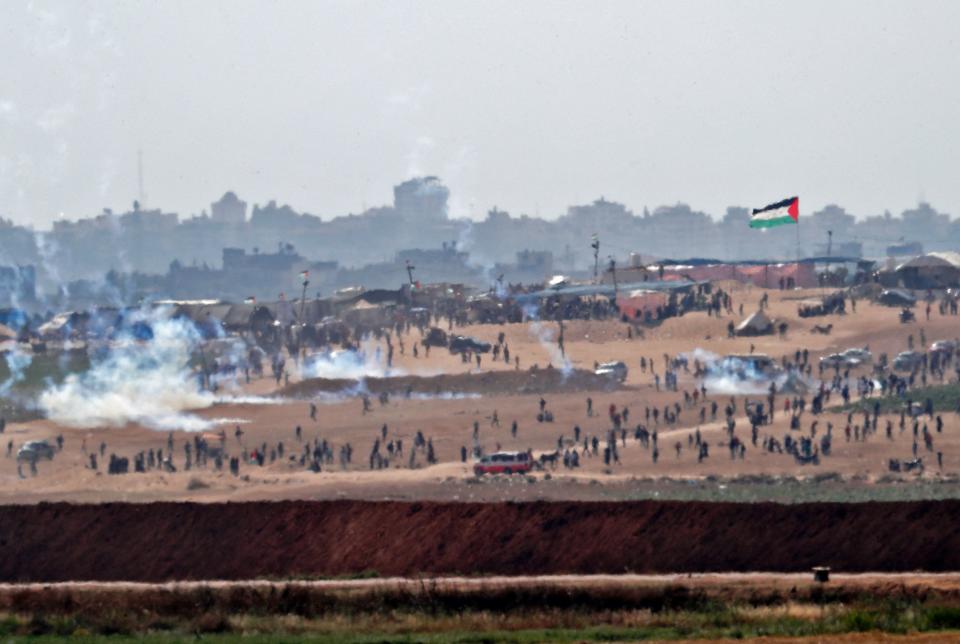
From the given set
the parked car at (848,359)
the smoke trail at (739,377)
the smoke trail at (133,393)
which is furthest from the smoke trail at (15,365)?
the parked car at (848,359)

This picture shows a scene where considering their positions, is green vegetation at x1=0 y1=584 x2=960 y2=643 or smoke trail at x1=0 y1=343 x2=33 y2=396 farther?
smoke trail at x1=0 y1=343 x2=33 y2=396

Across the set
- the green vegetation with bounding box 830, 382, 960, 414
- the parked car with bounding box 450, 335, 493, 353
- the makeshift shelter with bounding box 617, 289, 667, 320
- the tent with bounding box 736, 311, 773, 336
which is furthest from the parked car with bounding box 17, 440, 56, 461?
the makeshift shelter with bounding box 617, 289, 667, 320

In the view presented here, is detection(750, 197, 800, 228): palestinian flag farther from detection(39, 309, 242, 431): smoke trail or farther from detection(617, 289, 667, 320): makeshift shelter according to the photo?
detection(39, 309, 242, 431): smoke trail

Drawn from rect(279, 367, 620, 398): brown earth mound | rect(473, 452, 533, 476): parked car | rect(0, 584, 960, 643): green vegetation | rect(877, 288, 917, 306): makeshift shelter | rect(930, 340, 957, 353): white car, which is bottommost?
rect(473, 452, 533, 476): parked car

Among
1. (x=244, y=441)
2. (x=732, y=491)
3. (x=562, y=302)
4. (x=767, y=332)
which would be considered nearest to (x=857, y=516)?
(x=732, y=491)

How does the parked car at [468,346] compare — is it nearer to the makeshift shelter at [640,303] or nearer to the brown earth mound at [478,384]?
the brown earth mound at [478,384]

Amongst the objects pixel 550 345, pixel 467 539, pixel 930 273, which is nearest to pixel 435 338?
pixel 550 345

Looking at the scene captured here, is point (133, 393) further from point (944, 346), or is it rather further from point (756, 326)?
point (944, 346)
